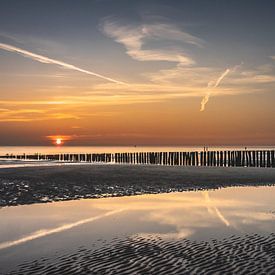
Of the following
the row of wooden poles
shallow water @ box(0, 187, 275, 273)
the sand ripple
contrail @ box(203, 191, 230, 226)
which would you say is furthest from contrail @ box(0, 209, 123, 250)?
the row of wooden poles

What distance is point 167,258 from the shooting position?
23.5 ft

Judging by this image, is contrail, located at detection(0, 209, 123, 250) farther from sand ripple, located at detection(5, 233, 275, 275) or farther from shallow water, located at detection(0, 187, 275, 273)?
sand ripple, located at detection(5, 233, 275, 275)

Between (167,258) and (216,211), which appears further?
(216,211)

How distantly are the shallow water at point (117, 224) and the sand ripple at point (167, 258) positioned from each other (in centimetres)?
8

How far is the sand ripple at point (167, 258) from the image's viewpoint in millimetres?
6449

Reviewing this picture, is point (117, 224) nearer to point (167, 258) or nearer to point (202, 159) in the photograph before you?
point (167, 258)

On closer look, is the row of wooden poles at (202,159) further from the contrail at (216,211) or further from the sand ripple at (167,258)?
the sand ripple at (167,258)

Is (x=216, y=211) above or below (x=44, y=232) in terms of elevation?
below

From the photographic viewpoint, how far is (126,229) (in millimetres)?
9992

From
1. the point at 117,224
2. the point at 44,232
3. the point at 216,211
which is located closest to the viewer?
→ the point at 44,232

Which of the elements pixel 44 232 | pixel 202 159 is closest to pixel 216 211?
pixel 44 232

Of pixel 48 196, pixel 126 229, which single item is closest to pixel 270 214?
pixel 126 229

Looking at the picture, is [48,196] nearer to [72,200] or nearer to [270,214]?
[72,200]

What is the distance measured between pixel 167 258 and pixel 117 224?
3.71 metres
